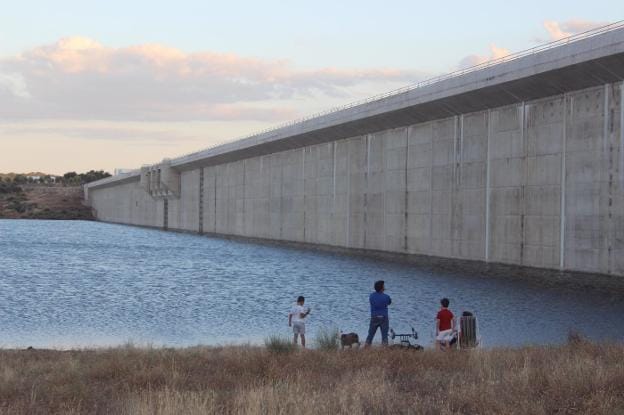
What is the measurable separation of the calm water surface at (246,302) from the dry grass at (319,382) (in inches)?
266

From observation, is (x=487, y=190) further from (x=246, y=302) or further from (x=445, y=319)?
(x=445, y=319)

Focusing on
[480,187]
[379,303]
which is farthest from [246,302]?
[480,187]

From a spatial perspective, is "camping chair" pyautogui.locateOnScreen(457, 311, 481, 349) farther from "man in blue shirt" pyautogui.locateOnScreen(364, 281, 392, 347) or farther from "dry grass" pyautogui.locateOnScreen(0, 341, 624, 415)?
"dry grass" pyautogui.locateOnScreen(0, 341, 624, 415)

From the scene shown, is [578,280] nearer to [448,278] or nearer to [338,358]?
[448,278]

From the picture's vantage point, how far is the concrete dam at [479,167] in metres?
33.6

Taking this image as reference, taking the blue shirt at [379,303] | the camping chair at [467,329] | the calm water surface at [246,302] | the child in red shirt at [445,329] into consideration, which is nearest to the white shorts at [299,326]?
the blue shirt at [379,303]

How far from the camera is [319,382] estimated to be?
12211 millimetres

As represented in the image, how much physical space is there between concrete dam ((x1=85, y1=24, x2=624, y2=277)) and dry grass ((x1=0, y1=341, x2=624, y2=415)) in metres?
19.0

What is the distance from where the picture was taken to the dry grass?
33.0ft

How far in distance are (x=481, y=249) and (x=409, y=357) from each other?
28471mm

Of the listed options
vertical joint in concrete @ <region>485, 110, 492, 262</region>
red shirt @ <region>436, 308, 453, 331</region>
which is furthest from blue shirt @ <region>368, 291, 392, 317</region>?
vertical joint in concrete @ <region>485, 110, 492, 262</region>

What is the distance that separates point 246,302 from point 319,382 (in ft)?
68.8

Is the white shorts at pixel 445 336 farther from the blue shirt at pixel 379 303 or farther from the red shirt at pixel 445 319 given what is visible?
the blue shirt at pixel 379 303

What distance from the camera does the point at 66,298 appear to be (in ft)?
110
